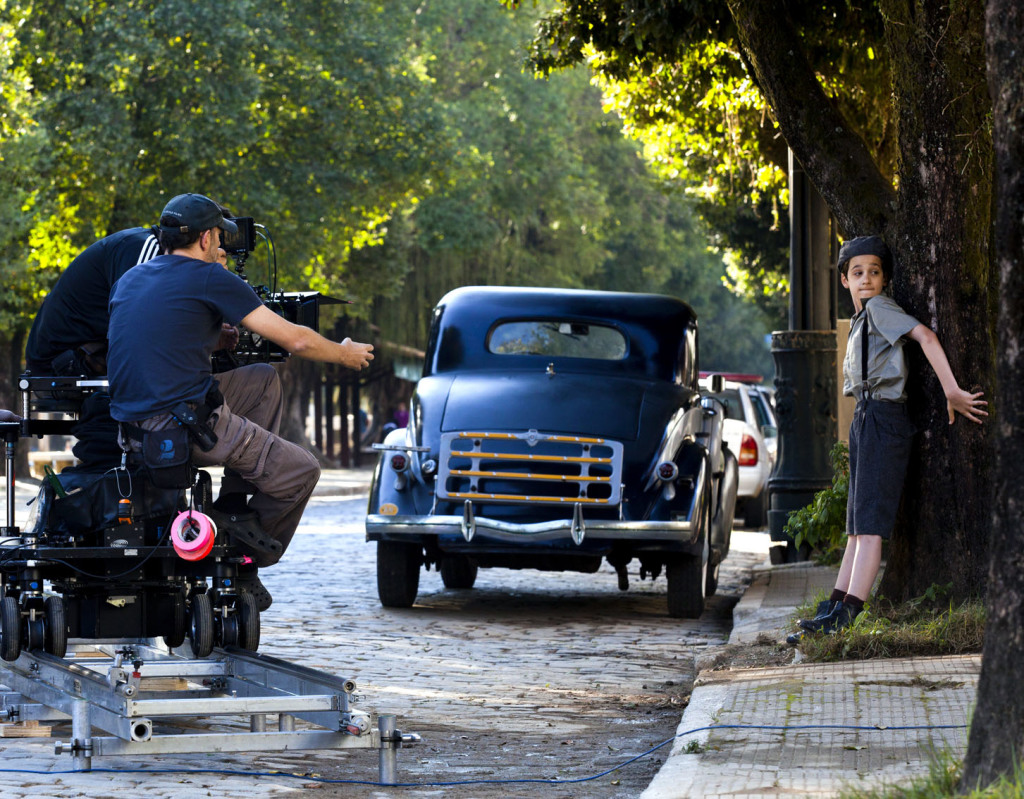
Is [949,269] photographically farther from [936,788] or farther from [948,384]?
[936,788]

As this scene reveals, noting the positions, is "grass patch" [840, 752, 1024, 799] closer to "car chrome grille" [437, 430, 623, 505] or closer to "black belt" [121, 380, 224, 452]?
"black belt" [121, 380, 224, 452]

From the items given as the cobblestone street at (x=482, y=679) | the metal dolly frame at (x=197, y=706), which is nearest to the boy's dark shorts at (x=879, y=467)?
the cobblestone street at (x=482, y=679)

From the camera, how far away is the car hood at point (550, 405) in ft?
34.6

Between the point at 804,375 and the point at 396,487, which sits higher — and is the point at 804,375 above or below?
above

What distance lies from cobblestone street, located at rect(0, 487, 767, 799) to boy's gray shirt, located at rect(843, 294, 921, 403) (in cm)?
176

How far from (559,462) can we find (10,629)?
15.3 ft

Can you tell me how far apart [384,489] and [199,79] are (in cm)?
2111

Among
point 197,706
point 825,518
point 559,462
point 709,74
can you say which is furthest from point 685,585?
point 709,74

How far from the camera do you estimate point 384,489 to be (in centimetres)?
1067

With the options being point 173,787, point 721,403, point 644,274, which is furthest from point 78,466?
point 644,274

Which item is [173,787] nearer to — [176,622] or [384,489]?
[176,622]

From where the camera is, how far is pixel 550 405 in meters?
10.7

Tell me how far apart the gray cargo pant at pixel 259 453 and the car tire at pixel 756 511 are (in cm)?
1361

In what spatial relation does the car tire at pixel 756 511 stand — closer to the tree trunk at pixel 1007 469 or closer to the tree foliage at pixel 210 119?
the tree foliage at pixel 210 119
